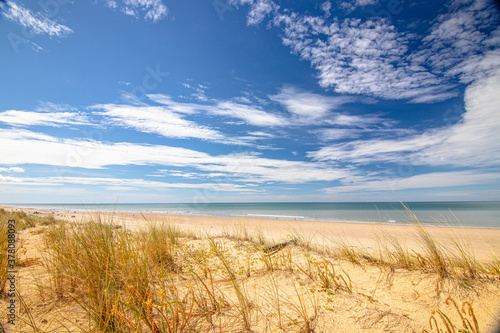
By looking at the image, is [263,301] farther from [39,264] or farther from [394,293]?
[39,264]

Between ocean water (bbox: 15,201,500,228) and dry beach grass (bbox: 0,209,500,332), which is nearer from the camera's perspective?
dry beach grass (bbox: 0,209,500,332)

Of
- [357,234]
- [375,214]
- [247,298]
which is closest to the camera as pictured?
[247,298]

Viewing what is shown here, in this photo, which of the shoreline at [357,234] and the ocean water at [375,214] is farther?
the ocean water at [375,214]

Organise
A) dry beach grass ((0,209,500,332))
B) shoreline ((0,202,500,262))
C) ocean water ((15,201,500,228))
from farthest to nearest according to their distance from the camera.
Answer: ocean water ((15,201,500,228))
shoreline ((0,202,500,262))
dry beach grass ((0,209,500,332))

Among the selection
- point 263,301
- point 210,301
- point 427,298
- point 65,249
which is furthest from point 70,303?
point 427,298

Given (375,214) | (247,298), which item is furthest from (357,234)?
(375,214)

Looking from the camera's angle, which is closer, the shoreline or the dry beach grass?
the dry beach grass

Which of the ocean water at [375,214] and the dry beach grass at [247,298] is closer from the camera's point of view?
the dry beach grass at [247,298]

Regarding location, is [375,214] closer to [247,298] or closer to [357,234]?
[357,234]

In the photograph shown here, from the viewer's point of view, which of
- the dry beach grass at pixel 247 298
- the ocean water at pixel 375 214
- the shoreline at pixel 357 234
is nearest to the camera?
the dry beach grass at pixel 247 298

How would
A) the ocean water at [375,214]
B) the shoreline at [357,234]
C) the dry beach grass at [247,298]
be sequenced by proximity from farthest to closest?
the ocean water at [375,214]
the shoreline at [357,234]
the dry beach grass at [247,298]

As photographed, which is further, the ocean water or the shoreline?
the ocean water

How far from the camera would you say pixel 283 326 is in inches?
79.0

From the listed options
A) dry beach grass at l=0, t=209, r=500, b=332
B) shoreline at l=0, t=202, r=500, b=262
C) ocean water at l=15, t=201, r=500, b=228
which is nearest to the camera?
dry beach grass at l=0, t=209, r=500, b=332
